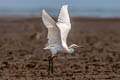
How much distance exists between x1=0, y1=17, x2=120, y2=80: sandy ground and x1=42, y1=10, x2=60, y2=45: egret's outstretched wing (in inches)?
34.9

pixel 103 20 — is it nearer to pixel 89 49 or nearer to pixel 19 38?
pixel 19 38

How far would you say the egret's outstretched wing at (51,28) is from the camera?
12.9 meters

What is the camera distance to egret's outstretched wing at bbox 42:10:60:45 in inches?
506

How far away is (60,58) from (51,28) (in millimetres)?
4104

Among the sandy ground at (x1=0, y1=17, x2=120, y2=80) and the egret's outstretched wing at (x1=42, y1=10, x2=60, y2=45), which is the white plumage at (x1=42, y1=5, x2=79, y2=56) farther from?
the sandy ground at (x1=0, y1=17, x2=120, y2=80)

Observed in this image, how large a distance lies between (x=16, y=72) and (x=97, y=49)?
658 cm

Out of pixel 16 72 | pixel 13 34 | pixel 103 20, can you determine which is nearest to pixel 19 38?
pixel 13 34

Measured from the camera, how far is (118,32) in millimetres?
27797

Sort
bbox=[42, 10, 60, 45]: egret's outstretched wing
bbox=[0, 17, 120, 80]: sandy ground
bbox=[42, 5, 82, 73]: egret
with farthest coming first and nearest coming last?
bbox=[0, 17, 120, 80]: sandy ground
bbox=[42, 5, 82, 73]: egret
bbox=[42, 10, 60, 45]: egret's outstretched wing

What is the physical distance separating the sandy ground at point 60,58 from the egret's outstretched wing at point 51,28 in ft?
2.91

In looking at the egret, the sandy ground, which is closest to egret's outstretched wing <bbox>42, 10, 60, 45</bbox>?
the egret

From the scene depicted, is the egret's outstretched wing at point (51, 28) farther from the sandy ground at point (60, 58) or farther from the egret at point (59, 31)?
the sandy ground at point (60, 58)

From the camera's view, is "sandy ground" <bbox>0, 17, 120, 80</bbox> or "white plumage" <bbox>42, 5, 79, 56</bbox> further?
"sandy ground" <bbox>0, 17, 120, 80</bbox>

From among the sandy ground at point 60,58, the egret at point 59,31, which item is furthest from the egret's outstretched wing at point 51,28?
the sandy ground at point 60,58
